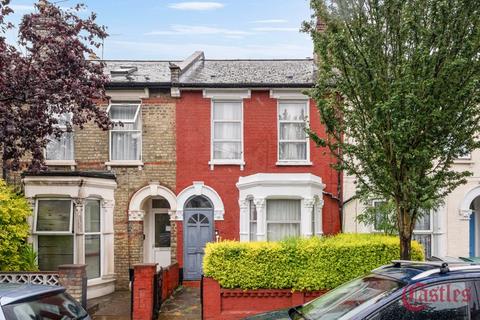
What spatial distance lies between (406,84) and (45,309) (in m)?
5.75

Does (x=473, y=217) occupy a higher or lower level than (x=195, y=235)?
higher

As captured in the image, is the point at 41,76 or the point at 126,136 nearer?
the point at 41,76

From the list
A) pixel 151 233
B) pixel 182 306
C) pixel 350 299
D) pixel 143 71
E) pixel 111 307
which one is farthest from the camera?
pixel 143 71

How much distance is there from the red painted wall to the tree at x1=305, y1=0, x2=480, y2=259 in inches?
282

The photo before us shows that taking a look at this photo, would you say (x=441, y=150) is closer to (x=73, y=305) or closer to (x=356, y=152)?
(x=356, y=152)

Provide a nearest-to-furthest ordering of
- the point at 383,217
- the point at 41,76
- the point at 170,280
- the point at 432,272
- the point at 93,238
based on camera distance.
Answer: the point at 432,272 → the point at 41,76 → the point at 383,217 → the point at 170,280 → the point at 93,238

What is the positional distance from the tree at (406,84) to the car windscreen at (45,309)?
483cm

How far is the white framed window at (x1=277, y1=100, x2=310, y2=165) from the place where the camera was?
15602 mm

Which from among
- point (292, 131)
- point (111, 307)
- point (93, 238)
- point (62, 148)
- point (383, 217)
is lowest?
point (111, 307)

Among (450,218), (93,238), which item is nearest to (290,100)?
(450,218)

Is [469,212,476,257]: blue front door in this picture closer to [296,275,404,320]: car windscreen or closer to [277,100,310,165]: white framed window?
[277,100,310,165]: white framed window

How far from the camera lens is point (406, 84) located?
7344 mm

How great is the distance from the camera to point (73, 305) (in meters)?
6.07

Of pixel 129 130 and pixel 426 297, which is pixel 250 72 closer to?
pixel 129 130
